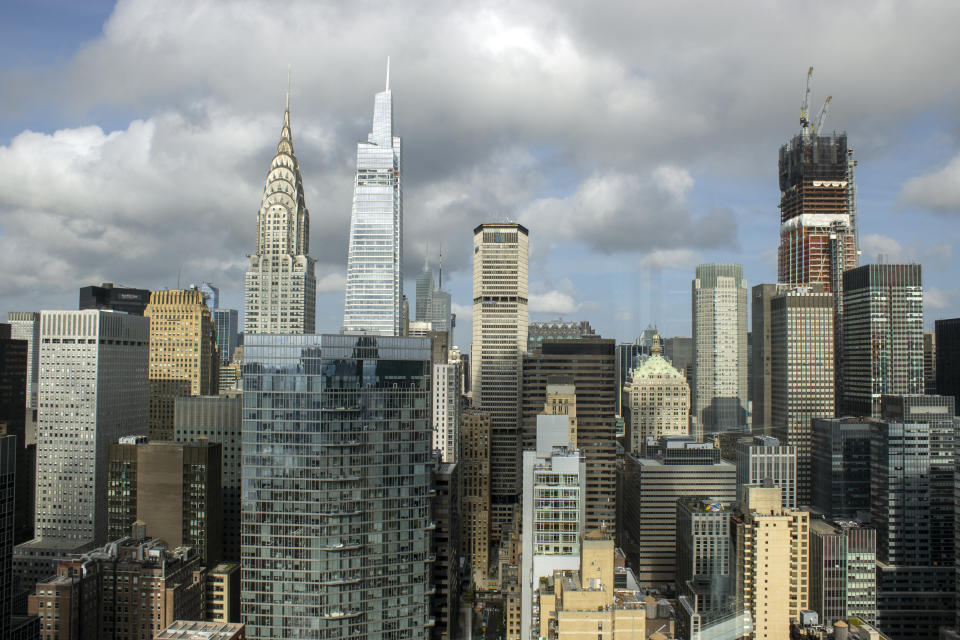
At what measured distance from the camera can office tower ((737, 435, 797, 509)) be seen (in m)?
52.4

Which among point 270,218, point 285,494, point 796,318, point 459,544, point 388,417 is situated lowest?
point 459,544

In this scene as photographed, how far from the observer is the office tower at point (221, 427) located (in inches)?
1850

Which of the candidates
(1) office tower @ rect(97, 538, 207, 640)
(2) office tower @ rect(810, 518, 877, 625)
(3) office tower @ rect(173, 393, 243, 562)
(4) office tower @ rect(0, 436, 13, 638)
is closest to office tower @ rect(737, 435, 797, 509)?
(2) office tower @ rect(810, 518, 877, 625)

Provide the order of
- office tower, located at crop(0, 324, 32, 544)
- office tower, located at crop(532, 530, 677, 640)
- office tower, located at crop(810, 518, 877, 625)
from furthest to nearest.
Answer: office tower, located at crop(0, 324, 32, 544) → office tower, located at crop(810, 518, 877, 625) → office tower, located at crop(532, 530, 677, 640)

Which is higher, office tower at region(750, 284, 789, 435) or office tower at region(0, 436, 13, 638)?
office tower at region(750, 284, 789, 435)

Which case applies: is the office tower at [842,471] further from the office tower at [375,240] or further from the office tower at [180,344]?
the office tower at [180,344]

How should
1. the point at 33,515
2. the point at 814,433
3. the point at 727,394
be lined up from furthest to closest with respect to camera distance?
1. the point at 727,394
2. the point at 814,433
3. the point at 33,515

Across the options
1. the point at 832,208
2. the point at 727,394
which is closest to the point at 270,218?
the point at 727,394

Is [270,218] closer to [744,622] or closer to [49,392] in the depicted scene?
[49,392]

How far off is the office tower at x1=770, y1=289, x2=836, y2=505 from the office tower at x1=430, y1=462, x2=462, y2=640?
32.7 m

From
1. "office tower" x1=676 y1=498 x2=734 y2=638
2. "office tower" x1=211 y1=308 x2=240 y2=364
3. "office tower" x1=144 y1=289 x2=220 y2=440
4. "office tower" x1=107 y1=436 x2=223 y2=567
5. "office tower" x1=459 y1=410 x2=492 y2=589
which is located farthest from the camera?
"office tower" x1=211 y1=308 x2=240 y2=364

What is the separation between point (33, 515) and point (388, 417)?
3164 cm

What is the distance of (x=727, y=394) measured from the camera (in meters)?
76.9

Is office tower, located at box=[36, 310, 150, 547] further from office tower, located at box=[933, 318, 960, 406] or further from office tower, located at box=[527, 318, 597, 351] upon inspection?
office tower, located at box=[933, 318, 960, 406]
